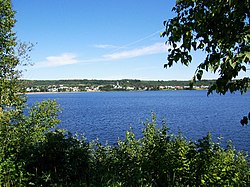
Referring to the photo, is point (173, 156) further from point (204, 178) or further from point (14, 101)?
point (14, 101)

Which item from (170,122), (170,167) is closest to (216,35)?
(170,167)

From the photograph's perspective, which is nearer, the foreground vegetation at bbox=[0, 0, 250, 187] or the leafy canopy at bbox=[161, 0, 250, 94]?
the leafy canopy at bbox=[161, 0, 250, 94]

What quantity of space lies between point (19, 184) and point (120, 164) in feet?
9.75

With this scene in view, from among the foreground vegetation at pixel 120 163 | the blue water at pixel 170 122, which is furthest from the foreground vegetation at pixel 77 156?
the blue water at pixel 170 122

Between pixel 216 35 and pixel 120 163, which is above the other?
pixel 216 35

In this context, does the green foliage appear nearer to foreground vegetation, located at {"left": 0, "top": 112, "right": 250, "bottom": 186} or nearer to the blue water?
foreground vegetation, located at {"left": 0, "top": 112, "right": 250, "bottom": 186}

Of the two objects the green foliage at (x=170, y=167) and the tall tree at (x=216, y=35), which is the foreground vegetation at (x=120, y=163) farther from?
the tall tree at (x=216, y=35)

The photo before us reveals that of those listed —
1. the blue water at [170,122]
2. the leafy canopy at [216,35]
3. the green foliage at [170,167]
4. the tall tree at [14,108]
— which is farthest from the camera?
the blue water at [170,122]

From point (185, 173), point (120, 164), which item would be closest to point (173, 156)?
point (185, 173)

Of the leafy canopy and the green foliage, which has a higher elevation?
the leafy canopy

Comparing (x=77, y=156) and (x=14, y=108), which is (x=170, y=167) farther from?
(x=14, y=108)

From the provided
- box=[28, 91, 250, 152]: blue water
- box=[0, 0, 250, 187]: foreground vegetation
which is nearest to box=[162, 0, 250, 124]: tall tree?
box=[0, 0, 250, 187]: foreground vegetation

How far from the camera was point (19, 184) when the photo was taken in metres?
7.32

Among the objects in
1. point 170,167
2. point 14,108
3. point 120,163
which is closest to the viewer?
point 170,167
